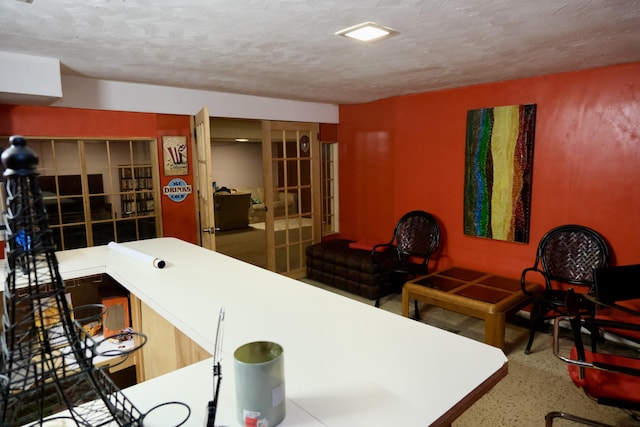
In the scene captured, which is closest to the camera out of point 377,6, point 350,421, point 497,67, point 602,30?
point 350,421

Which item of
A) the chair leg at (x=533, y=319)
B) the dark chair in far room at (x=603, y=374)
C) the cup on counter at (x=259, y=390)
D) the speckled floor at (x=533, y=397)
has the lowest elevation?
the speckled floor at (x=533, y=397)

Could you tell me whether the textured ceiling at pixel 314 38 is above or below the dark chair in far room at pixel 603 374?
above

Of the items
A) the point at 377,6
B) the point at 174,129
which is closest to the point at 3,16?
the point at 377,6

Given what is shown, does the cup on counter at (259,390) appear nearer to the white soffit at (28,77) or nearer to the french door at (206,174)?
the french door at (206,174)

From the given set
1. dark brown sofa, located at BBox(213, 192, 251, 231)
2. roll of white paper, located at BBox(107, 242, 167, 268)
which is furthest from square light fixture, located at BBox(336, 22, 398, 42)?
dark brown sofa, located at BBox(213, 192, 251, 231)

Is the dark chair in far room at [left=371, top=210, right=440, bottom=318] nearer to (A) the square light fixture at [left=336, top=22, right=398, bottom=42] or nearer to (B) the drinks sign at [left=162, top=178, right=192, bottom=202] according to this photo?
(B) the drinks sign at [left=162, top=178, right=192, bottom=202]

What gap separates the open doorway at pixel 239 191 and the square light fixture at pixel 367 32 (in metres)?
2.64

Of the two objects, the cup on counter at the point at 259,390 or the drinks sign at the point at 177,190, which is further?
the drinks sign at the point at 177,190

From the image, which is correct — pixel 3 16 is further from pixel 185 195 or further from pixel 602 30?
pixel 602 30

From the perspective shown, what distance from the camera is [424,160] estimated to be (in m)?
4.42

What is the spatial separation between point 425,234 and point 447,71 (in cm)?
174

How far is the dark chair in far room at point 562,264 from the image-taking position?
124 inches

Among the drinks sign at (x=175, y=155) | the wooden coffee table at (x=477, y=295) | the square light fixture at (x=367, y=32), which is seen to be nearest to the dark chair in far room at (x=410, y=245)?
the wooden coffee table at (x=477, y=295)

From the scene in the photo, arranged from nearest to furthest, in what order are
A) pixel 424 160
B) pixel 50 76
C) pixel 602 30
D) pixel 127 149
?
1. pixel 602 30
2. pixel 50 76
3. pixel 127 149
4. pixel 424 160
